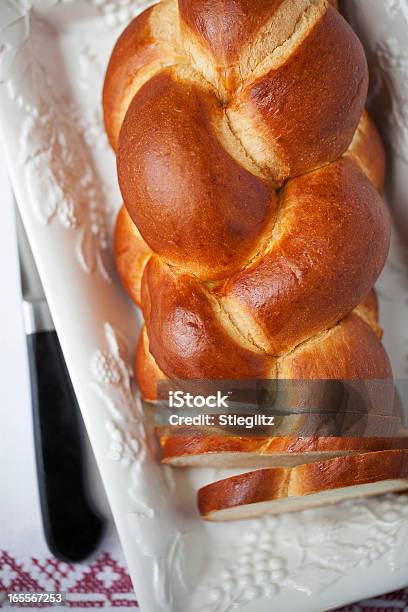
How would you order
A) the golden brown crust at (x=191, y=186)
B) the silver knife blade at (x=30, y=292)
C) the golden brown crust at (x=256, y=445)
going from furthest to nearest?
the silver knife blade at (x=30, y=292), the golden brown crust at (x=256, y=445), the golden brown crust at (x=191, y=186)

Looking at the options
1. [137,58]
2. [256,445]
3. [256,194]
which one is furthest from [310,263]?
[137,58]

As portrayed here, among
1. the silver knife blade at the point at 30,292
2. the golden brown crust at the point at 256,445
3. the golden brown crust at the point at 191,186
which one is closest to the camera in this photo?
the golden brown crust at the point at 191,186

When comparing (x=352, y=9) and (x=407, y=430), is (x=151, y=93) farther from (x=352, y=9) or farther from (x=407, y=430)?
(x=407, y=430)

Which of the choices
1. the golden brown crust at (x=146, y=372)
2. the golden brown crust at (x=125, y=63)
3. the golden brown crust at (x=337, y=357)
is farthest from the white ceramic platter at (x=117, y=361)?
the golden brown crust at (x=337, y=357)

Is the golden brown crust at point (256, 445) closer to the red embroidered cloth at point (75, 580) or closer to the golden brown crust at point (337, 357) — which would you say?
the golden brown crust at point (337, 357)

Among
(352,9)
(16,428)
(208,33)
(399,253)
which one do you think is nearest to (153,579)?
(16,428)

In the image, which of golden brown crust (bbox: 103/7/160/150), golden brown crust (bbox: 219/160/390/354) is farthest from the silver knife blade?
golden brown crust (bbox: 219/160/390/354)
